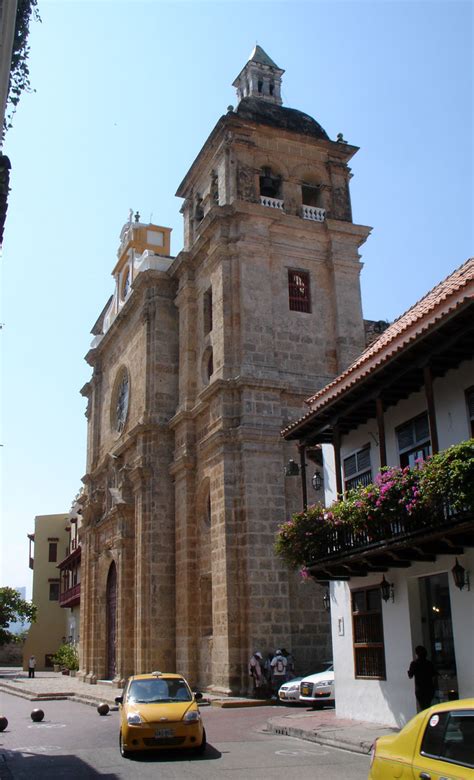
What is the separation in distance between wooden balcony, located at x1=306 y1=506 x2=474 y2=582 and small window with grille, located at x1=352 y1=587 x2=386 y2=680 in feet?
1.75

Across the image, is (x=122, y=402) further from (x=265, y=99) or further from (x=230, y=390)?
(x=265, y=99)

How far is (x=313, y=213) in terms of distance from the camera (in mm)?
28781

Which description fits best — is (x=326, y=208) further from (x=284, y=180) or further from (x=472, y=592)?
(x=472, y=592)

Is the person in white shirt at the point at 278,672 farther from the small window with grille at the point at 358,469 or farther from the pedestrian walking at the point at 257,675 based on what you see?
the small window with grille at the point at 358,469

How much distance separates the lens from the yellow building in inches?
2274

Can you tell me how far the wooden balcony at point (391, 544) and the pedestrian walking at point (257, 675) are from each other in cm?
629

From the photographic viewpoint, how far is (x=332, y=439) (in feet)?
56.5

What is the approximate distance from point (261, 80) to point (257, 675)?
23.9 meters

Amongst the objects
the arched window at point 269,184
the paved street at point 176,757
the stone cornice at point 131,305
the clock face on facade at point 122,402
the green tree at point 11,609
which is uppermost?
the arched window at point 269,184

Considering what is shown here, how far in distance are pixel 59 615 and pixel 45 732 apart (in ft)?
146

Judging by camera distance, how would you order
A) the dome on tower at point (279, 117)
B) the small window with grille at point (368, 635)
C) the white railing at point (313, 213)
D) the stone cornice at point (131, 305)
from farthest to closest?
the stone cornice at point (131, 305)
the dome on tower at point (279, 117)
the white railing at point (313, 213)
the small window with grille at point (368, 635)

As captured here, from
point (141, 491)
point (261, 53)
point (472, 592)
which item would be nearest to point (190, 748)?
point (472, 592)

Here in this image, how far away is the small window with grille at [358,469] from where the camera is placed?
52.9 feet

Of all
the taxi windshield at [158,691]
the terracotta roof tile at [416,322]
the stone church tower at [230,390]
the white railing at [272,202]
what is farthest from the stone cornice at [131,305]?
the taxi windshield at [158,691]
